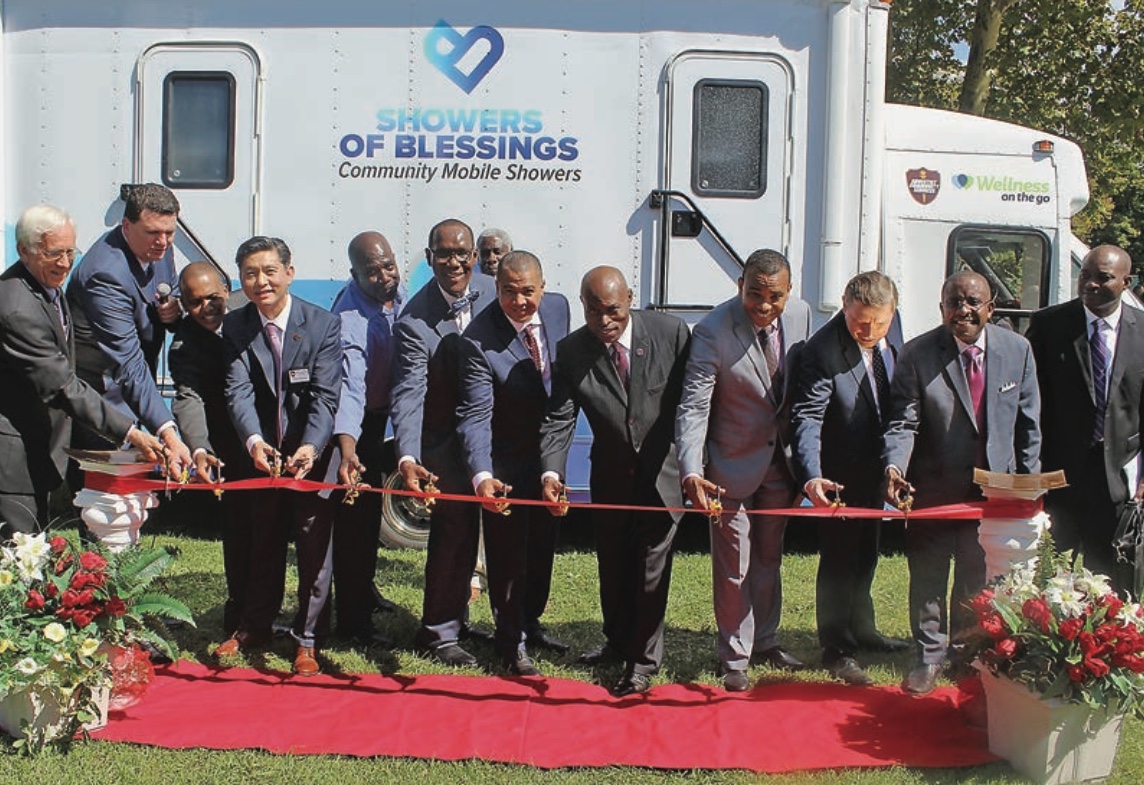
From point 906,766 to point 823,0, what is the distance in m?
4.85

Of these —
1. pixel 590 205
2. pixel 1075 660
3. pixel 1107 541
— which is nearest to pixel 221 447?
pixel 590 205

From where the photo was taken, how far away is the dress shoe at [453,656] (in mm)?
5641

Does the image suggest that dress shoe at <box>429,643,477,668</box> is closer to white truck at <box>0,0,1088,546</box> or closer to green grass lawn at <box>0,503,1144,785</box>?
green grass lawn at <box>0,503,1144,785</box>

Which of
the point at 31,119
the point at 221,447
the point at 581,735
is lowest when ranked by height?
the point at 581,735

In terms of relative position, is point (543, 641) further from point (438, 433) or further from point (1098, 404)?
point (1098, 404)

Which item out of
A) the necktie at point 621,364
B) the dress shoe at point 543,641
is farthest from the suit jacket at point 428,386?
the dress shoe at point 543,641

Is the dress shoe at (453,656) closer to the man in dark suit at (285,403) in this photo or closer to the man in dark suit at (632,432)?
the man in dark suit at (285,403)

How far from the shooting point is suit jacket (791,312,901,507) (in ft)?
16.9

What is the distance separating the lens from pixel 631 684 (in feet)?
17.1

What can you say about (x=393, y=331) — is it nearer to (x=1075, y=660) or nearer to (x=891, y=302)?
(x=891, y=302)

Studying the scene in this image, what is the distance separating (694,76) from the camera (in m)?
7.30

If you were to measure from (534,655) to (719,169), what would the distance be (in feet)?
10.8

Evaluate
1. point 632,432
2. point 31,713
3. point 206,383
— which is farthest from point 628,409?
point 31,713

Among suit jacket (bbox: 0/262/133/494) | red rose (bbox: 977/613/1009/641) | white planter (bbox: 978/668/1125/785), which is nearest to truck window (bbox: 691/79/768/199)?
red rose (bbox: 977/613/1009/641)
